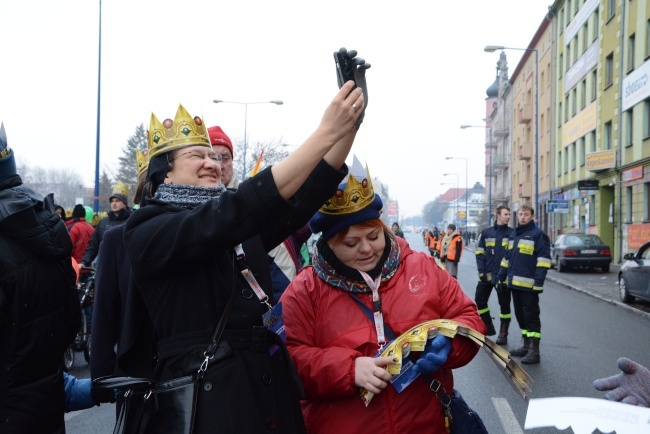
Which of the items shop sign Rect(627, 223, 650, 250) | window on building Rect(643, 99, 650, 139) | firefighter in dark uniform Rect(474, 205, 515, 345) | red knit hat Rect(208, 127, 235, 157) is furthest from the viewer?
window on building Rect(643, 99, 650, 139)

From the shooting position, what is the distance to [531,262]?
8211 mm

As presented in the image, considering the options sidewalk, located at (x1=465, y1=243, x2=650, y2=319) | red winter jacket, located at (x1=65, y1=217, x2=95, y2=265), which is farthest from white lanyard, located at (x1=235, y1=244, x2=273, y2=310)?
sidewalk, located at (x1=465, y1=243, x2=650, y2=319)

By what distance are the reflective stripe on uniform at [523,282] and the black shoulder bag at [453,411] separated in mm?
5949

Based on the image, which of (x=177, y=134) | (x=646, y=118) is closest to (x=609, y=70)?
(x=646, y=118)

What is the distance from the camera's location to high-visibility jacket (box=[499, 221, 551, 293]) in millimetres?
8078

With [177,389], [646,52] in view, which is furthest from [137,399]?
[646,52]

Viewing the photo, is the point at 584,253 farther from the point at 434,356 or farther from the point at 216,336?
the point at 216,336

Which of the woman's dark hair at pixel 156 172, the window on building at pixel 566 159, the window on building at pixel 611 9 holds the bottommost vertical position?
the woman's dark hair at pixel 156 172

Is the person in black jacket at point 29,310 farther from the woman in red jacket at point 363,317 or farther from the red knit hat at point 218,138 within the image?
the red knit hat at point 218,138

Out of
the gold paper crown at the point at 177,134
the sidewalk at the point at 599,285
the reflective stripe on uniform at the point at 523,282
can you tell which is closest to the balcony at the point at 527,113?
the sidewalk at the point at 599,285

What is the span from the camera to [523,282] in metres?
8.12

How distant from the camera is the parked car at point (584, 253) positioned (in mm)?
23453

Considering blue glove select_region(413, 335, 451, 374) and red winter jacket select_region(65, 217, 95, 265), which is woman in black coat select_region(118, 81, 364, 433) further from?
red winter jacket select_region(65, 217, 95, 265)

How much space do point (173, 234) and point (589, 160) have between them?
30289 mm
